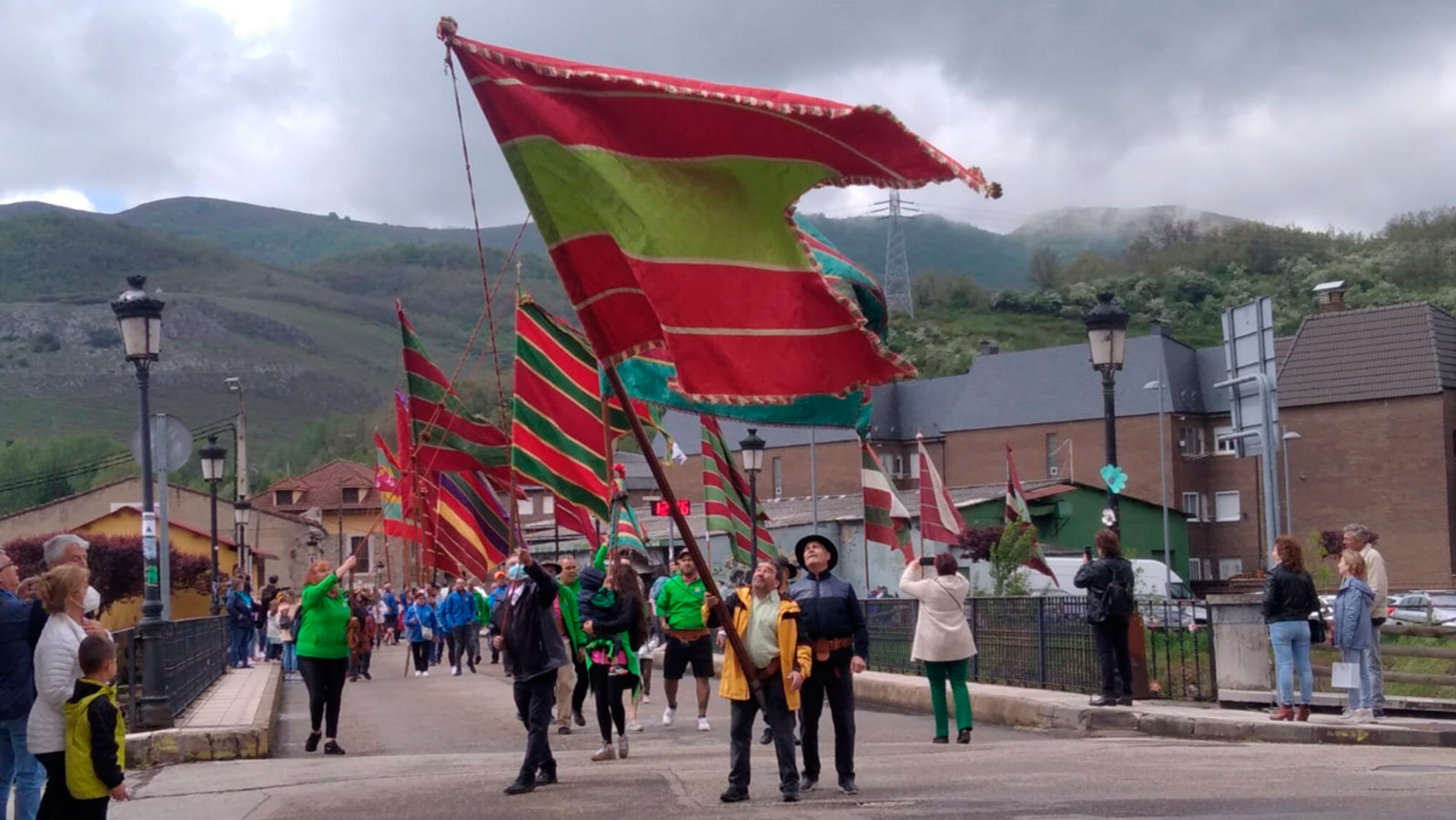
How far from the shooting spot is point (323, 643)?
49.2 feet

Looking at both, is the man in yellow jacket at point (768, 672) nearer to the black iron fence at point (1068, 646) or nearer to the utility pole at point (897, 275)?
the black iron fence at point (1068, 646)

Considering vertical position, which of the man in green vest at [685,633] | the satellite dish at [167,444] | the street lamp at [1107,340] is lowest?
the man in green vest at [685,633]

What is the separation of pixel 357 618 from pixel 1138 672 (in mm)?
16380

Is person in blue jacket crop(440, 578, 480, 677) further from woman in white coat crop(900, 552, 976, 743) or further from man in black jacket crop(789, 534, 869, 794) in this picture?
man in black jacket crop(789, 534, 869, 794)

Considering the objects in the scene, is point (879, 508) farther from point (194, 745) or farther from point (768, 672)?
point (768, 672)

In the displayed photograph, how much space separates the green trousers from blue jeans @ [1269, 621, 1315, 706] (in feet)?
9.97

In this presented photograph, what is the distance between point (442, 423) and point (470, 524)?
2.75 metres

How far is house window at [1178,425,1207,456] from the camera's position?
80.2m

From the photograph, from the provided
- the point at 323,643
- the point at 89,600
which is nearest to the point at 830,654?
the point at 89,600

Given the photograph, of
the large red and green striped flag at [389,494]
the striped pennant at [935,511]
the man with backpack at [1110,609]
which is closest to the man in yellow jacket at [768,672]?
the man with backpack at [1110,609]

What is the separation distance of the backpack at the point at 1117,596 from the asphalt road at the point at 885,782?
1.33 meters

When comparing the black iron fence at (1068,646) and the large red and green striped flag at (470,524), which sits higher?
the large red and green striped flag at (470,524)

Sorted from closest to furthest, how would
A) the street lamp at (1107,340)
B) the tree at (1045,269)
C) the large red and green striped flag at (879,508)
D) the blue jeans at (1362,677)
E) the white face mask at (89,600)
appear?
the white face mask at (89,600) < the blue jeans at (1362,677) < the large red and green striped flag at (879,508) < the street lamp at (1107,340) < the tree at (1045,269)

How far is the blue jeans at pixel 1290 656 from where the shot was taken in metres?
A: 15.4
